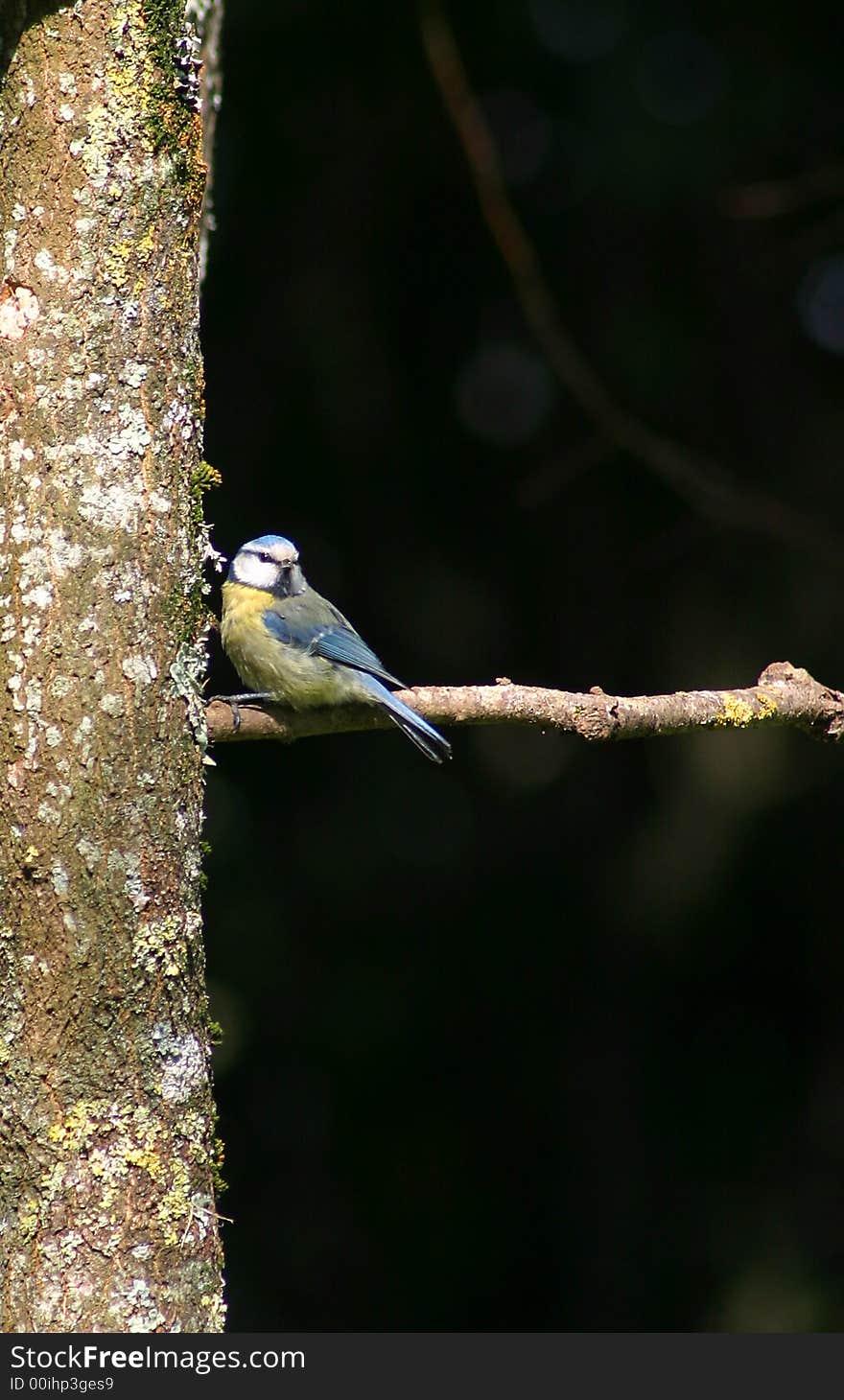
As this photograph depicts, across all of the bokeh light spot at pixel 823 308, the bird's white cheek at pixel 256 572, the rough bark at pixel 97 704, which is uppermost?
the bokeh light spot at pixel 823 308

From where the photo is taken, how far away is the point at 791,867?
4.15 m

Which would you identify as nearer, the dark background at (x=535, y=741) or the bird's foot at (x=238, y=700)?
Answer: the bird's foot at (x=238, y=700)

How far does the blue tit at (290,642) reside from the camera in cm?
270

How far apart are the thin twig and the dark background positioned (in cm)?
14

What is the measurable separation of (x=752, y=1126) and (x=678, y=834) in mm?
891

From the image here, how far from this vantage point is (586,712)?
7.06 ft

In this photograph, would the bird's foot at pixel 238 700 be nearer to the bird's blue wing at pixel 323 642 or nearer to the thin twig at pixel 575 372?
the bird's blue wing at pixel 323 642

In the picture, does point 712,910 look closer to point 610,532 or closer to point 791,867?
point 791,867

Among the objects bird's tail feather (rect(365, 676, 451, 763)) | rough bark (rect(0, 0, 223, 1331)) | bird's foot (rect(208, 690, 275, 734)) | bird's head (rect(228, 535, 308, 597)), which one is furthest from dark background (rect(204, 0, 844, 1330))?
rough bark (rect(0, 0, 223, 1331))

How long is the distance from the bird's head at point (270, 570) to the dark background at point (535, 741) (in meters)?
0.82

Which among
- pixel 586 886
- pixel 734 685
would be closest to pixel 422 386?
pixel 734 685

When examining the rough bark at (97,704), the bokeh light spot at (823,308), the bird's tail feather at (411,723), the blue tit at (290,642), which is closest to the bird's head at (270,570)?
the blue tit at (290,642)

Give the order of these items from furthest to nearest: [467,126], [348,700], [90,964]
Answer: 1. [467,126]
2. [348,700]
3. [90,964]

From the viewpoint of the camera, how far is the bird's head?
306 centimetres
